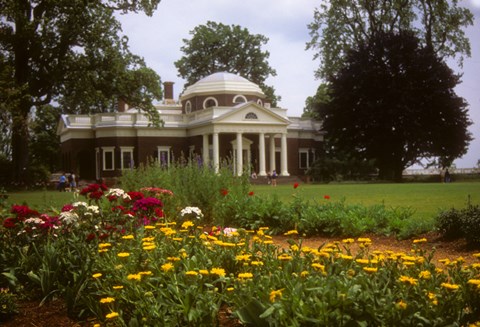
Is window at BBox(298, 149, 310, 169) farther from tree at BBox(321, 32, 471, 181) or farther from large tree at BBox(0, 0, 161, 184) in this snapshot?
large tree at BBox(0, 0, 161, 184)

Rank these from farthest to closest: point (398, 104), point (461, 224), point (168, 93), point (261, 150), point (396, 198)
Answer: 1. point (168, 93)
2. point (261, 150)
3. point (398, 104)
4. point (396, 198)
5. point (461, 224)

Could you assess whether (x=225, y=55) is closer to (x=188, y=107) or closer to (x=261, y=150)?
(x=188, y=107)

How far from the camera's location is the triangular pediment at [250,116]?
46.7 meters

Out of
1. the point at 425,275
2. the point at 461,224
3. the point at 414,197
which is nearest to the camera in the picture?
the point at 425,275

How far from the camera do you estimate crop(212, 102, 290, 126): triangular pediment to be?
Answer: 46.7 metres

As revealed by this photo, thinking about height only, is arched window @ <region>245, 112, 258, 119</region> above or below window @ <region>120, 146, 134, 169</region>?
above

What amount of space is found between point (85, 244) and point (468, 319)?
3984 mm

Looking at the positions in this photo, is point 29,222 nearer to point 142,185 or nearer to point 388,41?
point 142,185

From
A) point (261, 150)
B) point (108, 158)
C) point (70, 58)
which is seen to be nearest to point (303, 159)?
point (261, 150)

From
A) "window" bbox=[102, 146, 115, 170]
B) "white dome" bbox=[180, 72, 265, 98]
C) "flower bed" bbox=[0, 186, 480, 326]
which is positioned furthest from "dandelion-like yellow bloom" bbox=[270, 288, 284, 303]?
"white dome" bbox=[180, 72, 265, 98]

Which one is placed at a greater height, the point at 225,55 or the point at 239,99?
the point at 225,55

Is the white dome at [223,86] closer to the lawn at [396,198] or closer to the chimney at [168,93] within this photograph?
the chimney at [168,93]

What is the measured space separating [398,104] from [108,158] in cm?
2560

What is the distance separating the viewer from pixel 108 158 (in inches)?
1896
